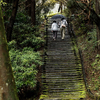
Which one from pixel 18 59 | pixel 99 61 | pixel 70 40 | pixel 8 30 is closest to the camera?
pixel 18 59

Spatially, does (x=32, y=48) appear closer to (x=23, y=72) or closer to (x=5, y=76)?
(x=23, y=72)

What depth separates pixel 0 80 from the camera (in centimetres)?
476

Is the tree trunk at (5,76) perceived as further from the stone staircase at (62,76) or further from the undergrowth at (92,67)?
the undergrowth at (92,67)

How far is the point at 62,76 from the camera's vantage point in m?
9.80

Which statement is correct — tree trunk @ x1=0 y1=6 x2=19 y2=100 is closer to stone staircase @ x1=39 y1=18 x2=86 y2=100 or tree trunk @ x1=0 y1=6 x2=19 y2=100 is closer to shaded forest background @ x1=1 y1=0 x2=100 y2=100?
shaded forest background @ x1=1 y1=0 x2=100 y2=100

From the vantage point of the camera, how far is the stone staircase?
8.41m

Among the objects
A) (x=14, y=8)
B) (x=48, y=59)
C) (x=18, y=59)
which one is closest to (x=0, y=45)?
(x=18, y=59)

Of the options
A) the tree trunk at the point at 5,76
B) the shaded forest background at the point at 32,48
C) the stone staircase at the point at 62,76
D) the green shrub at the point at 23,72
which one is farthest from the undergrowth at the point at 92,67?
the tree trunk at the point at 5,76

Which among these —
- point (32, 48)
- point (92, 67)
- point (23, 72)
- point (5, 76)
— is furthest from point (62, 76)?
point (5, 76)

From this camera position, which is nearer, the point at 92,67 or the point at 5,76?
the point at 5,76

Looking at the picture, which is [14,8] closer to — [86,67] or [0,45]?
[86,67]

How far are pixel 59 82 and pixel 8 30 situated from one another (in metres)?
5.23

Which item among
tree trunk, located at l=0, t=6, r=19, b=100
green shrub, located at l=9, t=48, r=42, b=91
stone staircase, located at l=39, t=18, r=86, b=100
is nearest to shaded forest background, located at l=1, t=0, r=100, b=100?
green shrub, located at l=9, t=48, r=42, b=91

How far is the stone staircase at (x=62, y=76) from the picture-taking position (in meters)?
8.41
